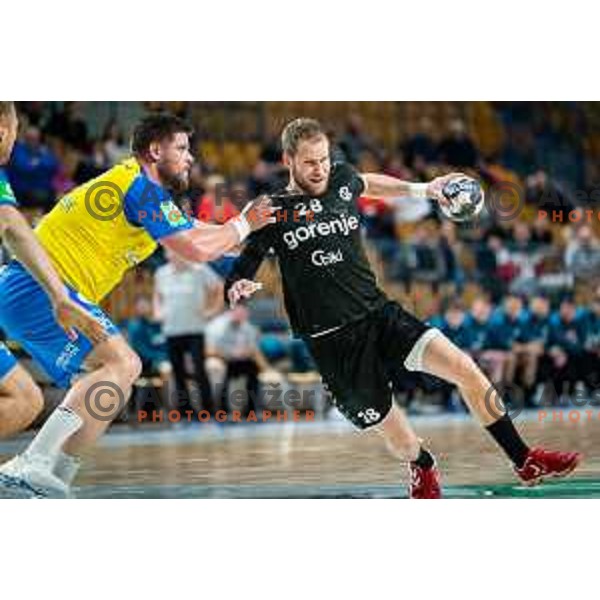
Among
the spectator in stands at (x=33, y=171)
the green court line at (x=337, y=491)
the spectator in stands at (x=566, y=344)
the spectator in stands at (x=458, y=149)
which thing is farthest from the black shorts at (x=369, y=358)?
the spectator in stands at (x=566, y=344)

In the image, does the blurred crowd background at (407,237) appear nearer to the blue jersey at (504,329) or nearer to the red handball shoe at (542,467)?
the blue jersey at (504,329)

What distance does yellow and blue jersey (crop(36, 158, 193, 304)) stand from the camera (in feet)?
24.3

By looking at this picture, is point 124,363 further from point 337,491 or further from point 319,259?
point 337,491

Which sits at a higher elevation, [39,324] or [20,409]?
[39,324]

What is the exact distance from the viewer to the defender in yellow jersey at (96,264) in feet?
23.7

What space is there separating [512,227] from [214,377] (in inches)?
106

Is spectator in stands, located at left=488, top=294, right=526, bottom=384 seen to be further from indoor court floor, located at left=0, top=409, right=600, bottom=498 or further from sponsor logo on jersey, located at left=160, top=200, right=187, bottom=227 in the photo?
sponsor logo on jersey, located at left=160, top=200, right=187, bottom=227

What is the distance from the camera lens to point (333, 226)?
291 inches

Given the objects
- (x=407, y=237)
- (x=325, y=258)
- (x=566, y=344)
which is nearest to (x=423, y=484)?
(x=325, y=258)

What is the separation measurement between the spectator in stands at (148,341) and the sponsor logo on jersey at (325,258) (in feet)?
9.34

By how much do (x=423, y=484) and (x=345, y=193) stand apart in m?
1.47

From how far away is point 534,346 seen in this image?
10703mm
